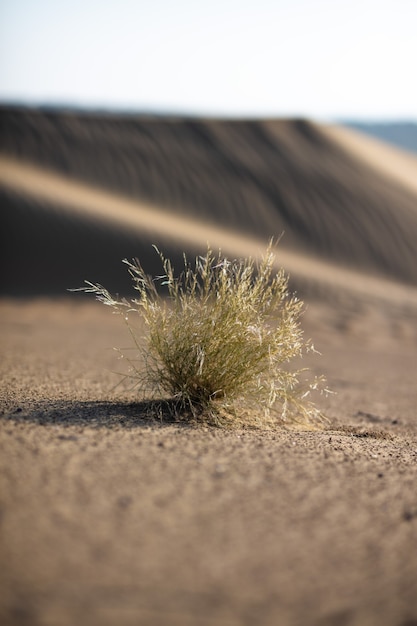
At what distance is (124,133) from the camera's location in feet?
117

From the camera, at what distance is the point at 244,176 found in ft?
108

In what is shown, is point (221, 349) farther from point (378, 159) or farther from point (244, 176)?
point (378, 159)

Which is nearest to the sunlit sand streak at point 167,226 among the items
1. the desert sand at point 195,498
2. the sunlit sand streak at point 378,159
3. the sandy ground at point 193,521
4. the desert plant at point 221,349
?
the desert sand at point 195,498

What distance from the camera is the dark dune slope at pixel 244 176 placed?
2938 cm

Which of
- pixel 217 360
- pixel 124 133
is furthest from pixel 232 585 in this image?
pixel 124 133

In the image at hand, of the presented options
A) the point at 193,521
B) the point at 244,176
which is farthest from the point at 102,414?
the point at 244,176

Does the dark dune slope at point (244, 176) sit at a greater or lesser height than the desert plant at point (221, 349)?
lesser

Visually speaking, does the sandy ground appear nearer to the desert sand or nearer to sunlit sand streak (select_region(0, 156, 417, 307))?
the desert sand

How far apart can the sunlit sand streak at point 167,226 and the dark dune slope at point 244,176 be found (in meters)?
0.74

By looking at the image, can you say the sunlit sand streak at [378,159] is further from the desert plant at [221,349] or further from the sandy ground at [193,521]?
the sandy ground at [193,521]

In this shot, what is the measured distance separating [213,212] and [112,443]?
25.6 meters

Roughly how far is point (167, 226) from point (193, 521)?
22.8 m

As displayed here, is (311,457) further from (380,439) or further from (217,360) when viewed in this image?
(380,439)

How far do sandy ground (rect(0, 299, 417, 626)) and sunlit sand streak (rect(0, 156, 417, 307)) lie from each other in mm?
17549
